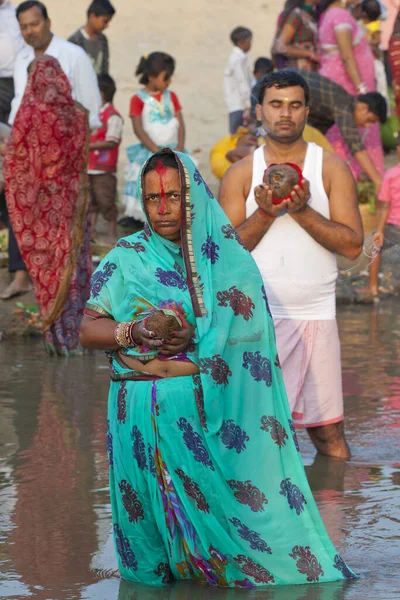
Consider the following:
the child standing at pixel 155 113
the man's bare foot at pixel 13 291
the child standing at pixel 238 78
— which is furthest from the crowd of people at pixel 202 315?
the child standing at pixel 238 78

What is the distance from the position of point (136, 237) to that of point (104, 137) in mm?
8652

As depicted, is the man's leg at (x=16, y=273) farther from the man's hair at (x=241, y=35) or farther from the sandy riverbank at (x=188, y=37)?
the sandy riverbank at (x=188, y=37)

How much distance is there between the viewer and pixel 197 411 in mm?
4461

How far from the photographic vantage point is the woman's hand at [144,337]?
4344 millimetres

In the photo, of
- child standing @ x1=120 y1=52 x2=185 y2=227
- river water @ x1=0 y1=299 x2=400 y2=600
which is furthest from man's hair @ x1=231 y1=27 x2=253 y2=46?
river water @ x1=0 y1=299 x2=400 y2=600

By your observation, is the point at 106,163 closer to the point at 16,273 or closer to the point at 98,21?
the point at 98,21

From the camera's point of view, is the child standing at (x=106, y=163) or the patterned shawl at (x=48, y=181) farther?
Answer: the child standing at (x=106, y=163)

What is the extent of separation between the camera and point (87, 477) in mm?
6410

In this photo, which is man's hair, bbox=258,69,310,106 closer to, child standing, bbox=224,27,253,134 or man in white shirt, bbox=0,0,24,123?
man in white shirt, bbox=0,0,24,123

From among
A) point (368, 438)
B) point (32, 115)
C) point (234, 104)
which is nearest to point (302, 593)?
point (368, 438)

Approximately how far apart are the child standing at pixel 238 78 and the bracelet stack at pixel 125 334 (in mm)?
11216

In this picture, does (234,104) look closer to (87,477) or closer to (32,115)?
(32,115)

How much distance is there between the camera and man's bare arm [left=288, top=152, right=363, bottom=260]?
5984 millimetres

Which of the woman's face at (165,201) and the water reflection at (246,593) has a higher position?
the woman's face at (165,201)
